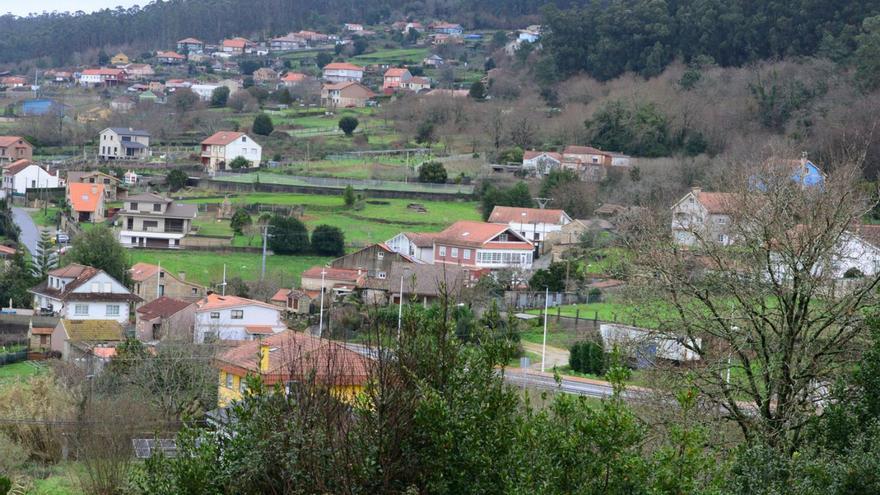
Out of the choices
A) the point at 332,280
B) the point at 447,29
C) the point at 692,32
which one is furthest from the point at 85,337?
the point at 447,29

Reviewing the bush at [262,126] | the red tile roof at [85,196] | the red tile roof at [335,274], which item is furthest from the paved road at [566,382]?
the bush at [262,126]

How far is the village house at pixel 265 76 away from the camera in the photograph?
3023 inches

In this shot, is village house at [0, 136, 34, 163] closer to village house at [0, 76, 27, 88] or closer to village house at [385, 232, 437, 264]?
village house at [385, 232, 437, 264]

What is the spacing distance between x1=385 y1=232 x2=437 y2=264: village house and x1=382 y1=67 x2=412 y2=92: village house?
37.9m

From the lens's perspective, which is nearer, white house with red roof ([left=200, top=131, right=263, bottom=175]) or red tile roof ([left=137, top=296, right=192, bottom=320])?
red tile roof ([left=137, top=296, right=192, bottom=320])

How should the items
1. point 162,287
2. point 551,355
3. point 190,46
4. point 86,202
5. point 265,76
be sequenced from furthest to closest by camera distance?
point 190,46
point 265,76
point 86,202
point 162,287
point 551,355

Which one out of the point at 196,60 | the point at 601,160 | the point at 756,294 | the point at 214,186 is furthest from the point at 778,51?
the point at 196,60

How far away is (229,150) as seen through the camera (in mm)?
48094

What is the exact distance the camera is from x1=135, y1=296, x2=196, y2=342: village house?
24.3 meters

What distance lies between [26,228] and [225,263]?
8.91 meters

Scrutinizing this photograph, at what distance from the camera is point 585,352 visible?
21.8m

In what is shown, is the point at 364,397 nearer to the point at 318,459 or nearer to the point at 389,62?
the point at 318,459

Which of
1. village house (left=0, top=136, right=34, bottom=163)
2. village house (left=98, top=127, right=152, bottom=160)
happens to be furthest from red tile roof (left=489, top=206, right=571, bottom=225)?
village house (left=0, top=136, right=34, bottom=163)

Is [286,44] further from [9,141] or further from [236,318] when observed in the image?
[236,318]
